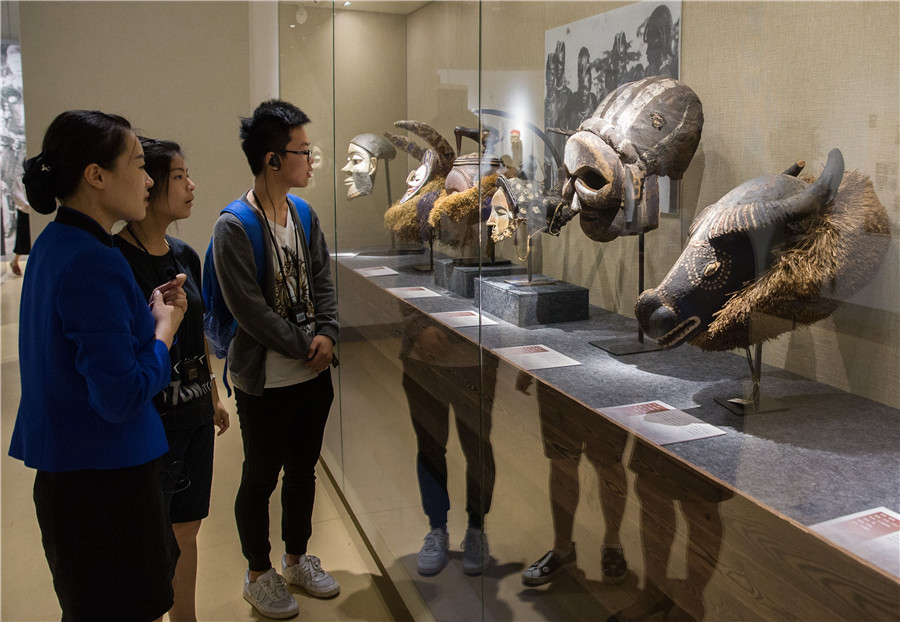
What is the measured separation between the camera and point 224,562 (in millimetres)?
2527

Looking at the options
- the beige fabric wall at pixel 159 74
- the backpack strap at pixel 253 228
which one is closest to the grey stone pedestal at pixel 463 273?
the backpack strap at pixel 253 228

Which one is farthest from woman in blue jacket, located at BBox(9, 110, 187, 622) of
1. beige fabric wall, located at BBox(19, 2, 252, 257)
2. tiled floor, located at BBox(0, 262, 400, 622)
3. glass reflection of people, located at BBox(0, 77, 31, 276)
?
beige fabric wall, located at BBox(19, 2, 252, 257)

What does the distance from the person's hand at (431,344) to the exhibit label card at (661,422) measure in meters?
0.72

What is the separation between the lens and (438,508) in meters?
1.90

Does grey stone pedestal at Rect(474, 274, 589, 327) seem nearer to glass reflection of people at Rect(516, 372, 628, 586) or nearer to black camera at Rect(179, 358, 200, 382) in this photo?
glass reflection of people at Rect(516, 372, 628, 586)

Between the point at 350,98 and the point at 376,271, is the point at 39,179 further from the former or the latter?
the point at 350,98

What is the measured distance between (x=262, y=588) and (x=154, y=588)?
909mm

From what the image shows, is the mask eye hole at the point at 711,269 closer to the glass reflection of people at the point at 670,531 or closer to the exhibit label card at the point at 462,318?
the glass reflection of people at the point at 670,531

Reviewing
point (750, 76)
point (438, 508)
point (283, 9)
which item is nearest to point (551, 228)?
point (750, 76)

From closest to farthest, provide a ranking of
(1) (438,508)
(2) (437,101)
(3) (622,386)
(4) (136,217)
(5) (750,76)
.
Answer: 1. (5) (750,76)
2. (3) (622,386)
3. (4) (136,217)
4. (2) (437,101)
5. (1) (438,508)

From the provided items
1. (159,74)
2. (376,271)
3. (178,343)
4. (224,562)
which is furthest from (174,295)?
(159,74)

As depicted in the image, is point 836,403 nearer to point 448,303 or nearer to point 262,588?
point 448,303

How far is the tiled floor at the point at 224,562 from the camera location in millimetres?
2242

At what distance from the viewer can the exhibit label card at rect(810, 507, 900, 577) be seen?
700 mm
